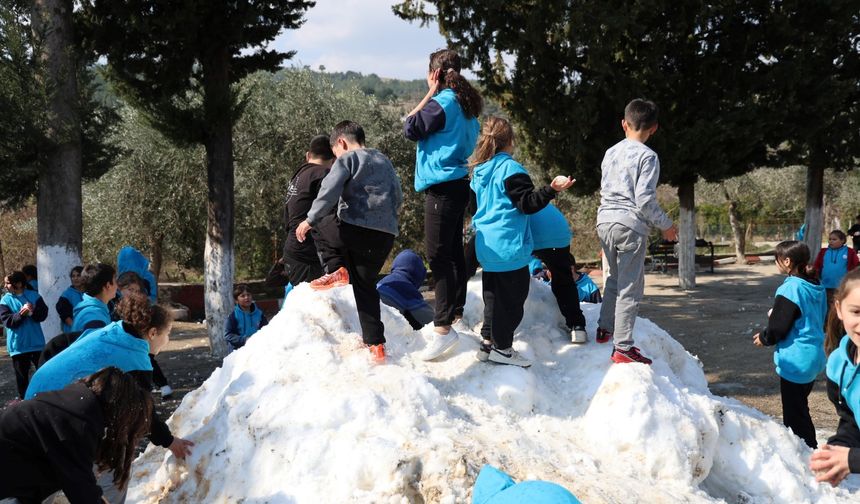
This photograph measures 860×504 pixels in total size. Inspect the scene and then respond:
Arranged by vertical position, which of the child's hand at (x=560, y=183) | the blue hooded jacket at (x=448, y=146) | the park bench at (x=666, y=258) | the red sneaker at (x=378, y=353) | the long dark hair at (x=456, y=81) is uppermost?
the long dark hair at (x=456, y=81)

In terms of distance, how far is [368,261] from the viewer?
3816mm

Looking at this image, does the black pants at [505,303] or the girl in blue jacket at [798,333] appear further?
the girl in blue jacket at [798,333]

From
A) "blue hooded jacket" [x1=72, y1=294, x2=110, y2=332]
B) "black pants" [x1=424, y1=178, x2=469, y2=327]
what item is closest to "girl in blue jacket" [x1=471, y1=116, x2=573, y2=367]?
"black pants" [x1=424, y1=178, x2=469, y2=327]

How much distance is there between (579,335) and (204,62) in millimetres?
8116

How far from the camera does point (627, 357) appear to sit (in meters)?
3.86

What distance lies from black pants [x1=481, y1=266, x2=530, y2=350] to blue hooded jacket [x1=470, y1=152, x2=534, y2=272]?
0.19 ft

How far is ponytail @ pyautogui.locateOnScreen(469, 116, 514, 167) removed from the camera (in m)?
3.97

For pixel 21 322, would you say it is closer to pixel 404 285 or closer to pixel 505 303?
pixel 404 285

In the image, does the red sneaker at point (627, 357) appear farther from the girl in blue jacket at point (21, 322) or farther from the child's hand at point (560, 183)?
the girl in blue jacket at point (21, 322)

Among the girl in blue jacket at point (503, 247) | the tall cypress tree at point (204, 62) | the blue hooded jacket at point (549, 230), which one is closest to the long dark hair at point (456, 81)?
the girl in blue jacket at point (503, 247)

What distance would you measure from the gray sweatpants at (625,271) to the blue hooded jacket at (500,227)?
568mm

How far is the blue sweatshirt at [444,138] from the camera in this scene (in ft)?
12.7

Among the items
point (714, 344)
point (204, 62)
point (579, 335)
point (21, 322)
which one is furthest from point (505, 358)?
point (204, 62)

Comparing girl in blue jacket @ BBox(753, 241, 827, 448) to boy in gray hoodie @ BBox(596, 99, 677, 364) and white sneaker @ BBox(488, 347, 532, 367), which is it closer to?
boy in gray hoodie @ BBox(596, 99, 677, 364)
